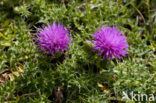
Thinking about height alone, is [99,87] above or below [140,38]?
below

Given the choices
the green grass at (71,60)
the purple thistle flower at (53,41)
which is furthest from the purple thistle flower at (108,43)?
the purple thistle flower at (53,41)

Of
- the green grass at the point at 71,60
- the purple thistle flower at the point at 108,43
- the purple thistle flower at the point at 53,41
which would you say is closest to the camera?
the purple thistle flower at the point at 53,41

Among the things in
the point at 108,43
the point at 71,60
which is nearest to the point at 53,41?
the point at 71,60

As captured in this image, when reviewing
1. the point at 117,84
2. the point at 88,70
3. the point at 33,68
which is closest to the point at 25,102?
the point at 33,68

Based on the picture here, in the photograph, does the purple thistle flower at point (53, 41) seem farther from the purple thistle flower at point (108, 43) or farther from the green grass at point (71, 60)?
the purple thistle flower at point (108, 43)

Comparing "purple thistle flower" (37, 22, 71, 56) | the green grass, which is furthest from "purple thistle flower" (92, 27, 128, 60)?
"purple thistle flower" (37, 22, 71, 56)

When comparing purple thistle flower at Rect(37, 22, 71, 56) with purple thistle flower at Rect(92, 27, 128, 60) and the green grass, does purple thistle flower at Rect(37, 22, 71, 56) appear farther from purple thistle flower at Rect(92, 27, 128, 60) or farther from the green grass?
purple thistle flower at Rect(92, 27, 128, 60)

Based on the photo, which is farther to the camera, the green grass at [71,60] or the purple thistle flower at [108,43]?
the green grass at [71,60]

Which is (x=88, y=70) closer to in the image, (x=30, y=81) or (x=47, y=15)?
(x=30, y=81)

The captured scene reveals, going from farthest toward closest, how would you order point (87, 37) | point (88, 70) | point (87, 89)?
point (87, 37) → point (88, 70) → point (87, 89)
